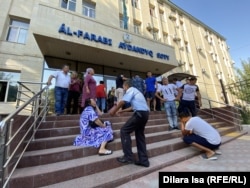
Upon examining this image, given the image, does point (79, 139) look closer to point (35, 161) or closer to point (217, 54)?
point (35, 161)

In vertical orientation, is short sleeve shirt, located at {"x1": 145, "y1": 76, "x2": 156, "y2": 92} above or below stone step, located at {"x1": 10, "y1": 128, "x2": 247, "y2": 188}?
above

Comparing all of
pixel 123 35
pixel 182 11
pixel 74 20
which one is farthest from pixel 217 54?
pixel 74 20

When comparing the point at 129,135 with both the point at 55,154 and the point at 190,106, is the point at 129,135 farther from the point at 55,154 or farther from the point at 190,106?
the point at 190,106

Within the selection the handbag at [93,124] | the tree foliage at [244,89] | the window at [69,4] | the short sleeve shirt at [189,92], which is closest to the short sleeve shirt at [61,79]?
the handbag at [93,124]

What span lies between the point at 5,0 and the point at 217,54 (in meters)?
23.4

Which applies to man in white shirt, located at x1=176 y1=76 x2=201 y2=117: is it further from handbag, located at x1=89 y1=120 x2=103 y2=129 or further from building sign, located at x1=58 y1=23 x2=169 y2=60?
building sign, located at x1=58 y1=23 x2=169 y2=60

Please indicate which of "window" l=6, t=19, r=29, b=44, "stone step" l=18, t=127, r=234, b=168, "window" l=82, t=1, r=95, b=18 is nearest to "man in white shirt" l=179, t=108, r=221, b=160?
"stone step" l=18, t=127, r=234, b=168

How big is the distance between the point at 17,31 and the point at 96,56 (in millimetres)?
4599

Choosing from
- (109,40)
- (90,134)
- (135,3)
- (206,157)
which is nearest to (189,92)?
(206,157)

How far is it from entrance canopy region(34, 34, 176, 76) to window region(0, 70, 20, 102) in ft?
6.24

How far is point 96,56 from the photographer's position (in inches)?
316

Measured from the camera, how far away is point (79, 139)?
3252mm

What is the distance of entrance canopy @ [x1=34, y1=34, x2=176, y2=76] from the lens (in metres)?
6.78

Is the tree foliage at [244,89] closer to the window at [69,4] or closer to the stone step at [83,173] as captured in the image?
the stone step at [83,173]
